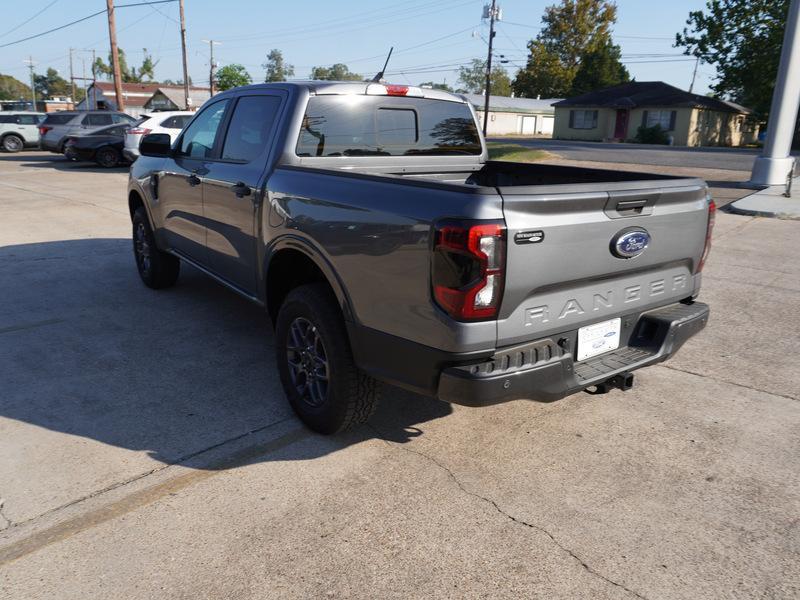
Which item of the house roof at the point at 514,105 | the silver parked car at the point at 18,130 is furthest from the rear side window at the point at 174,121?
the house roof at the point at 514,105

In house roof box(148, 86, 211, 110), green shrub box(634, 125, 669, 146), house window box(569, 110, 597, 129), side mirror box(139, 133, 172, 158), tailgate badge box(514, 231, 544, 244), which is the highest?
house roof box(148, 86, 211, 110)

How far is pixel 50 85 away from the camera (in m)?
176

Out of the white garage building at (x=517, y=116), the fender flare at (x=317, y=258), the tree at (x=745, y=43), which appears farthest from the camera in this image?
the white garage building at (x=517, y=116)

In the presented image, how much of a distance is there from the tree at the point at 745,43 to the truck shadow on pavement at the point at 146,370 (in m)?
42.9

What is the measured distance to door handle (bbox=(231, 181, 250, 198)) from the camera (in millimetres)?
4086

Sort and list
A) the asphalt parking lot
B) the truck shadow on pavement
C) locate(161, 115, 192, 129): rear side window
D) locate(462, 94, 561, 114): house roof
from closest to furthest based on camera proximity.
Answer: the asphalt parking lot
the truck shadow on pavement
locate(161, 115, 192, 129): rear side window
locate(462, 94, 561, 114): house roof

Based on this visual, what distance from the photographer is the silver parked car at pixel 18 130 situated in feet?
85.0

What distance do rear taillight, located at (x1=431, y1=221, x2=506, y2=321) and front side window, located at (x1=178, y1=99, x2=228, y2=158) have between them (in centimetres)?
281

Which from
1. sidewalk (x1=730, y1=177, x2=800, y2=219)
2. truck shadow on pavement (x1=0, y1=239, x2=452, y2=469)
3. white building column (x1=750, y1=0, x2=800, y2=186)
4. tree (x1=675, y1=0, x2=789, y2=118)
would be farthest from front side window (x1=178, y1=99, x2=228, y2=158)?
tree (x1=675, y1=0, x2=789, y2=118)

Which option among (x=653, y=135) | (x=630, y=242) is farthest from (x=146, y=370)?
(x=653, y=135)

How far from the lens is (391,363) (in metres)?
2.97

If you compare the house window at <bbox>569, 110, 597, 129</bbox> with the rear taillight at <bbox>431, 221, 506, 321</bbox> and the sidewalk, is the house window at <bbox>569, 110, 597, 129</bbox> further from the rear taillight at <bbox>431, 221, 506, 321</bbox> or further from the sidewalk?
the rear taillight at <bbox>431, 221, 506, 321</bbox>

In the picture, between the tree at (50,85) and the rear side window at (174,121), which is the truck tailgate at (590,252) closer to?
the rear side window at (174,121)

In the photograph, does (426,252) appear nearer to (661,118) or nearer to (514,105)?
(661,118)
